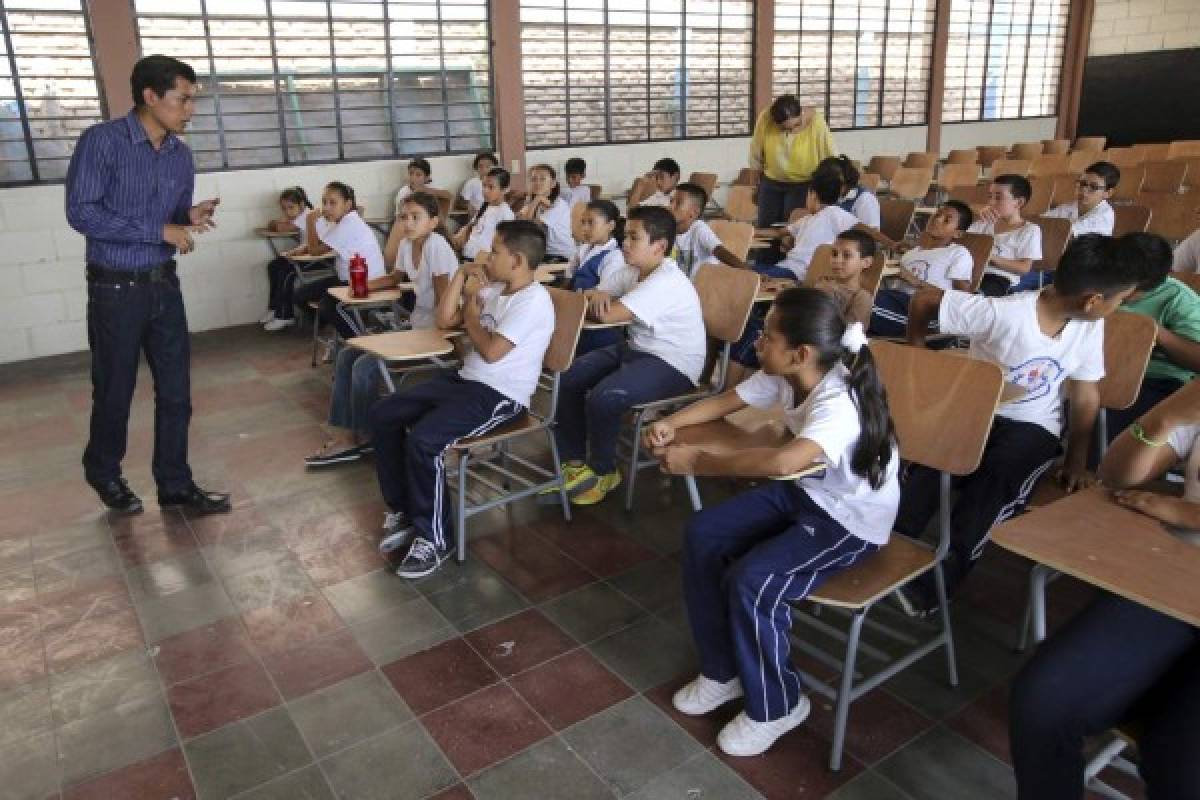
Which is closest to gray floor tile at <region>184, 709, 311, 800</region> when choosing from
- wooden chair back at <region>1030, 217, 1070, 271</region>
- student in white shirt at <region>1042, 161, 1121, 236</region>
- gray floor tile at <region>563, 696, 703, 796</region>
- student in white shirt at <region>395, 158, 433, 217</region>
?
gray floor tile at <region>563, 696, 703, 796</region>

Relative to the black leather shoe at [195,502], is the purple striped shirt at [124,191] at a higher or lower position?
higher

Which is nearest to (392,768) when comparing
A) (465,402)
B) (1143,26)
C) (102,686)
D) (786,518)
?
(102,686)

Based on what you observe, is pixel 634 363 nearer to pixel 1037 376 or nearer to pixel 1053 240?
pixel 1037 376

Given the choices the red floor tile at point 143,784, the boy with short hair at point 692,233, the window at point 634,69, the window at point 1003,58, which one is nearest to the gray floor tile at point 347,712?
the red floor tile at point 143,784

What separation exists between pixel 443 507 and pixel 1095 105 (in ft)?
39.8

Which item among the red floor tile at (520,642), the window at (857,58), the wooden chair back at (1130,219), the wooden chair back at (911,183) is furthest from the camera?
the window at (857,58)

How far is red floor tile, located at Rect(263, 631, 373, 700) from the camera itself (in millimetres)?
2283

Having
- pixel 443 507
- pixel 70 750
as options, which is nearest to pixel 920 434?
pixel 443 507

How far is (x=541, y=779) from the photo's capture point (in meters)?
1.92

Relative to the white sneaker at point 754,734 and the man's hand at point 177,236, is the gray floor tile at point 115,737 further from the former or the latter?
the man's hand at point 177,236

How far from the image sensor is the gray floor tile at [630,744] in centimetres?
192

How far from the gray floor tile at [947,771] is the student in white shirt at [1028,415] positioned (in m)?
0.42

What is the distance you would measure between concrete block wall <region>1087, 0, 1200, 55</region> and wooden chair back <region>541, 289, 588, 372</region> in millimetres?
11131

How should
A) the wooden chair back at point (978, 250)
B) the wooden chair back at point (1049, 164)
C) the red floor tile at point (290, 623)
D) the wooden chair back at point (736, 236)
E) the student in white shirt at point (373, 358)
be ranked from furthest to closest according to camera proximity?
the wooden chair back at point (1049, 164) → the wooden chair back at point (736, 236) → the wooden chair back at point (978, 250) → the student in white shirt at point (373, 358) → the red floor tile at point (290, 623)
